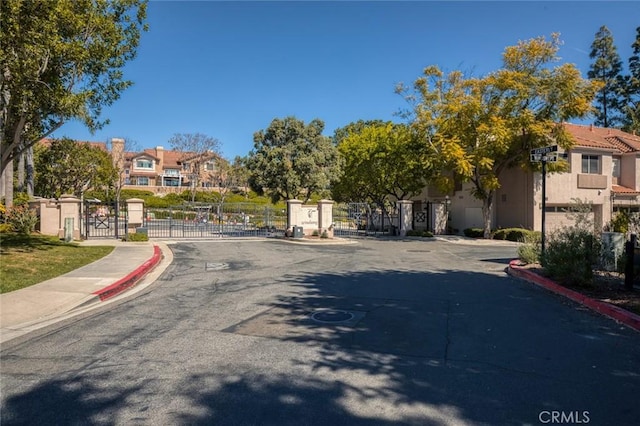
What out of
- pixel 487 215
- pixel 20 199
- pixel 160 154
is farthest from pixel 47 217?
pixel 160 154

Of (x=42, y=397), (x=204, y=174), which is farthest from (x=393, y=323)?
(x=204, y=174)

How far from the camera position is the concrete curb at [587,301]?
23.6 feet

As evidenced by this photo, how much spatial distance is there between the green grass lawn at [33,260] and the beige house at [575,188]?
1022 inches

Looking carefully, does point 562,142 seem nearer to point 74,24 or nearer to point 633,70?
point 74,24

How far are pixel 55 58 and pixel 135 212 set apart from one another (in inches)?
526

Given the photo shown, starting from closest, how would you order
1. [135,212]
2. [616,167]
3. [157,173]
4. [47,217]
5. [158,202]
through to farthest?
[47,217], [135,212], [616,167], [158,202], [157,173]

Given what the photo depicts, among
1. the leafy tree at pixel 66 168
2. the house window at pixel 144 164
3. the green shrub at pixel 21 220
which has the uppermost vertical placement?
the house window at pixel 144 164

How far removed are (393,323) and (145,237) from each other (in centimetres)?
1905

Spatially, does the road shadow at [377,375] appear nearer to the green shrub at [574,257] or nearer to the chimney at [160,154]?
the green shrub at [574,257]

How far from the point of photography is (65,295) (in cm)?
919

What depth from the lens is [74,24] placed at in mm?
12523

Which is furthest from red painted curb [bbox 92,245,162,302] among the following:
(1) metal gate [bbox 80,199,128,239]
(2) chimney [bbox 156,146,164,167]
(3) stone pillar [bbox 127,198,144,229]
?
(2) chimney [bbox 156,146,164,167]

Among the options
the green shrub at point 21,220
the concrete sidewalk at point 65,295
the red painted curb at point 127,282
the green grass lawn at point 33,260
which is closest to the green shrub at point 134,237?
the green shrub at point 21,220

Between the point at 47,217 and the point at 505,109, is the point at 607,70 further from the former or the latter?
the point at 47,217
